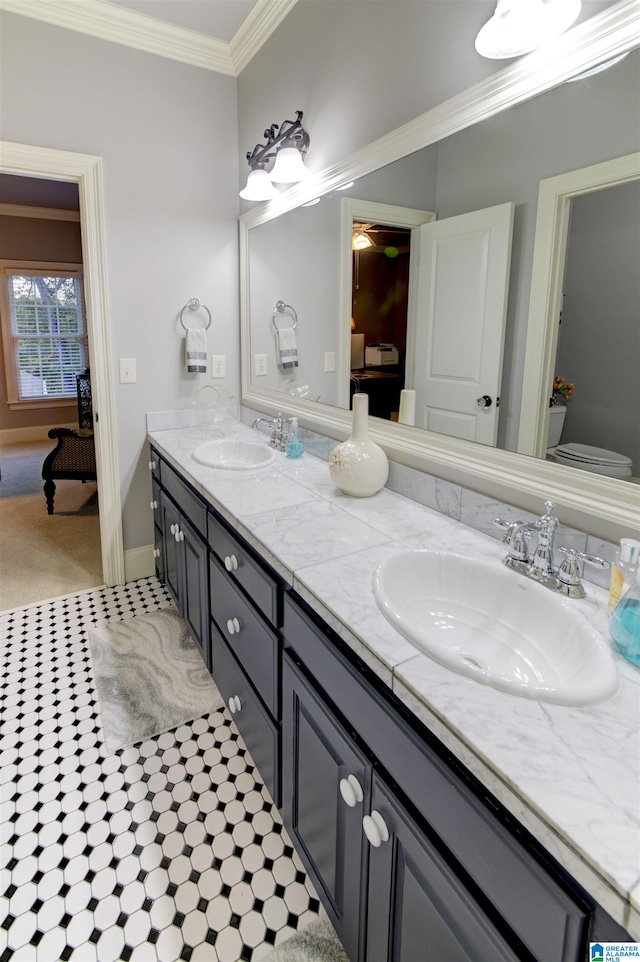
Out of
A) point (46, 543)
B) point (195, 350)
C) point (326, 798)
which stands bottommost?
point (46, 543)

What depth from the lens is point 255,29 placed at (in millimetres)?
2207

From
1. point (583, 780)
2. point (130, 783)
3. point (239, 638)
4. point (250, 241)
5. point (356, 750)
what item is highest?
point (250, 241)

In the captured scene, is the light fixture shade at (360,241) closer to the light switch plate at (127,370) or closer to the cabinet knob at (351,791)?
the light switch plate at (127,370)

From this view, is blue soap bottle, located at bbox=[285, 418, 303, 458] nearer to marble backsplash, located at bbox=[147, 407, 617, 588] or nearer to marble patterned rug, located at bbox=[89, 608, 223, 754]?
marble backsplash, located at bbox=[147, 407, 617, 588]

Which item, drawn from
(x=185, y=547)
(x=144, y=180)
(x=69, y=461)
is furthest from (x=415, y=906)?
(x=69, y=461)

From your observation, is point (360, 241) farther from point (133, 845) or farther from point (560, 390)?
point (133, 845)

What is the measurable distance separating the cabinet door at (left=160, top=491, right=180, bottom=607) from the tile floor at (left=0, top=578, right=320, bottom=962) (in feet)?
1.81

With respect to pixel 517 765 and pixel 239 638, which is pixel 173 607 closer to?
pixel 239 638

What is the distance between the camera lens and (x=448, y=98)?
1.35 metres

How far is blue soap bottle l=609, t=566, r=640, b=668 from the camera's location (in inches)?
32.3

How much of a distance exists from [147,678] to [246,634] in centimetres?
84

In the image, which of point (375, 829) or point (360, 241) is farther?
point (360, 241)

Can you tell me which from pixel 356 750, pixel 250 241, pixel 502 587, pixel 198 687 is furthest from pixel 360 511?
pixel 250 241

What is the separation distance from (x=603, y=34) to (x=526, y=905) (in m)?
1.42
